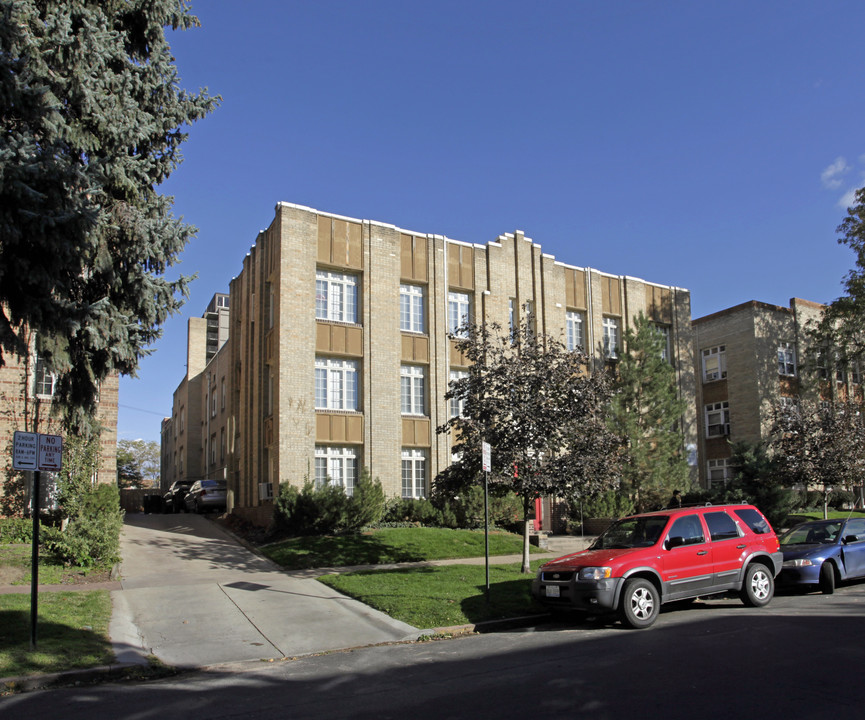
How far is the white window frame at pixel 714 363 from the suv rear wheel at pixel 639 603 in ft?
90.4

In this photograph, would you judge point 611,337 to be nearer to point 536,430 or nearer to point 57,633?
point 536,430

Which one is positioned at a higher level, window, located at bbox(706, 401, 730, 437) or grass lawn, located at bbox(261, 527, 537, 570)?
window, located at bbox(706, 401, 730, 437)

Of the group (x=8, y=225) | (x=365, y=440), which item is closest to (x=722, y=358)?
(x=365, y=440)

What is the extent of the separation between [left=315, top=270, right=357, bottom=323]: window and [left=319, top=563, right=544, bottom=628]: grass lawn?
10.3 metres

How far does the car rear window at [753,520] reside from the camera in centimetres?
A: 1245

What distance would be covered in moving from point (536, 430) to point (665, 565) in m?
4.55

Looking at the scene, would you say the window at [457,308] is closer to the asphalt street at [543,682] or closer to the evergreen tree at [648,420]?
the evergreen tree at [648,420]

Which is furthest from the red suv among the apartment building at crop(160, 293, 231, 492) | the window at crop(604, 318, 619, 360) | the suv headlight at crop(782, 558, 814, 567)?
the apartment building at crop(160, 293, 231, 492)

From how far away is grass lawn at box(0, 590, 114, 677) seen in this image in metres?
8.38

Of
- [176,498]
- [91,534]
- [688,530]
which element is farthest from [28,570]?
[176,498]

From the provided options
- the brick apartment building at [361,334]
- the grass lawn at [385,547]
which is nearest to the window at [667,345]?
the brick apartment building at [361,334]

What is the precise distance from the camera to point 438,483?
15.8 meters

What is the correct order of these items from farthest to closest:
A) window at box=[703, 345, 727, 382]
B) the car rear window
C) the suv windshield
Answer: window at box=[703, 345, 727, 382], the car rear window, the suv windshield

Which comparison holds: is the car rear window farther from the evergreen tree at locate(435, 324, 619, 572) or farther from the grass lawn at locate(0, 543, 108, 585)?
the grass lawn at locate(0, 543, 108, 585)
